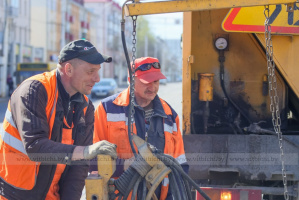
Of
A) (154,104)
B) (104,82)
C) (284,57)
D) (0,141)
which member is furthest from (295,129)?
(104,82)

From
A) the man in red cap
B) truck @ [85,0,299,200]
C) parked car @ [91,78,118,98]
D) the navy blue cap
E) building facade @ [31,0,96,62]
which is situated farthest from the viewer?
building facade @ [31,0,96,62]

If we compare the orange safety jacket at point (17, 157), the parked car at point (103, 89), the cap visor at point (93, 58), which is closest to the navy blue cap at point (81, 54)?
the cap visor at point (93, 58)

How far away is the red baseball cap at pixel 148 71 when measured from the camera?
372 cm

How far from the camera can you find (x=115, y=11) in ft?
271

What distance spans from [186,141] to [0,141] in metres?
1.79

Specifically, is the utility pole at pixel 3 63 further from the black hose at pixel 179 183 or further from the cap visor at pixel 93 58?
the black hose at pixel 179 183

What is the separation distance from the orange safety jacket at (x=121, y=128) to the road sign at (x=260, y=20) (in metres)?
1.07

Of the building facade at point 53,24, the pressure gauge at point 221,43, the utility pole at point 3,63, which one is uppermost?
the building facade at point 53,24

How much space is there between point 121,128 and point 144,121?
0.59 ft

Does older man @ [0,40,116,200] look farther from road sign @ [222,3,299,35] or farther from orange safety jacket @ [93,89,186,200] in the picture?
road sign @ [222,3,299,35]

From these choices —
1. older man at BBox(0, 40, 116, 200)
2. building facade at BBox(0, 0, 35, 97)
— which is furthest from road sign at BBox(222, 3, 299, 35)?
building facade at BBox(0, 0, 35, 97)

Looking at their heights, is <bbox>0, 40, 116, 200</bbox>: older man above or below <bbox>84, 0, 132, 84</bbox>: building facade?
below

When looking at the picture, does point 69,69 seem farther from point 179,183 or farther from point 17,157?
point 179,183

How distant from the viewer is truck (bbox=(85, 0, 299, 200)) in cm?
427
